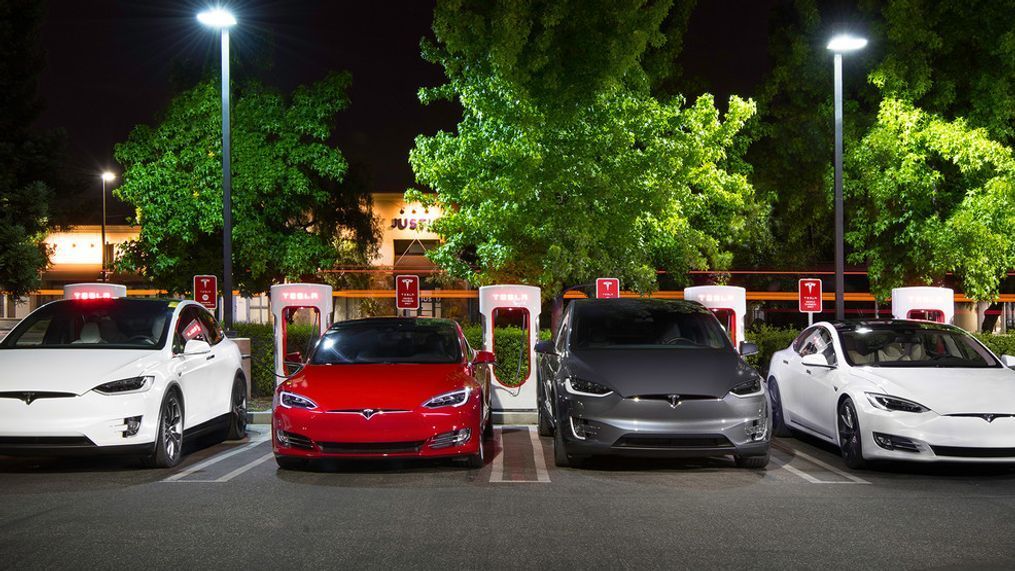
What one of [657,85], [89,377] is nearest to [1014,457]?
[89,377]

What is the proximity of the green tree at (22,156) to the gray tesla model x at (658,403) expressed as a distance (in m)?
18.5

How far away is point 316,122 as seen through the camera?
26.9 metres

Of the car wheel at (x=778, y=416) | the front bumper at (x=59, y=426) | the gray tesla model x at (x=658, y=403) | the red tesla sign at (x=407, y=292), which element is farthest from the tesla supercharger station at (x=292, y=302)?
the red tesla sign at (x=407, y=292)

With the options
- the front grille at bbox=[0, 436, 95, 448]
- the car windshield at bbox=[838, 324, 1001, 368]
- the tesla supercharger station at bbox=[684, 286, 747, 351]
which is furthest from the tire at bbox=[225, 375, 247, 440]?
the tesla supercharger station at bbox=[684, 286, 747, 351]

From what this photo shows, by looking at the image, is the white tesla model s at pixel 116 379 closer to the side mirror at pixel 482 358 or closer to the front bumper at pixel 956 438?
the side mirror at pixel 482 358

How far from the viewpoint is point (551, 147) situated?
22.3 metres

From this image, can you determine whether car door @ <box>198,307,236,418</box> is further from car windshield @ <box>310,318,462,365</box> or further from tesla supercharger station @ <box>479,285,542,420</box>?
tesla supercharger station @ <box>479,285,542,420</box>

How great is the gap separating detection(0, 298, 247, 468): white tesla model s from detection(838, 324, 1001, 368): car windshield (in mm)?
6568

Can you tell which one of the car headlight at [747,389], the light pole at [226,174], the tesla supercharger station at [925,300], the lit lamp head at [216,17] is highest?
the lit lamp head at [216,17]

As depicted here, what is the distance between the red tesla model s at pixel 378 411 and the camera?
Result: 8.83 meters

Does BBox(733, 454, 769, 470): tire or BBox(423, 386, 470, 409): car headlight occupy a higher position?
BBox(423, 386, 470, 409): car headlight

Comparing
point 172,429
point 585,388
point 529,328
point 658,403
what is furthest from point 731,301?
point 172,429

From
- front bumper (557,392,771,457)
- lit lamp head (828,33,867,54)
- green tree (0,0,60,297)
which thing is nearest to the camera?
front bumper (557,392,771,457)

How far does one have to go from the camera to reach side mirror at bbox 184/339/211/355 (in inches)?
396
